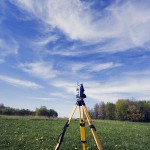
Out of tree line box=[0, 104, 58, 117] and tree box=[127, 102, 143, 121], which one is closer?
tree line box=[0, 104, 58, 117]

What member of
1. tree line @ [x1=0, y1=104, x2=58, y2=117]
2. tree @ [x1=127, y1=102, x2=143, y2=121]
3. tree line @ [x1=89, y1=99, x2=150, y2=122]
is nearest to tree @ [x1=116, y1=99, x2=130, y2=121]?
tree line @ [x1=89, y1=99, x2=150, y2=122]

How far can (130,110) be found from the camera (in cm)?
11575

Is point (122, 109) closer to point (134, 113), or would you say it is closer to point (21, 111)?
point (134, 113)

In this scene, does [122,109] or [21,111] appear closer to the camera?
[21,111]

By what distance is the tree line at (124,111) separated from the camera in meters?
112

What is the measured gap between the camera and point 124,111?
393 ft

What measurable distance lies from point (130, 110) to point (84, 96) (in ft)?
354

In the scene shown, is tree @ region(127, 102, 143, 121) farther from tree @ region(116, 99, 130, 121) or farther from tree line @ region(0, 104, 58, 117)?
tree line @ region(0, 104, 58, 117)

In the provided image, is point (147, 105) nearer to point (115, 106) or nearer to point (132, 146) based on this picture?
point (115, 106)

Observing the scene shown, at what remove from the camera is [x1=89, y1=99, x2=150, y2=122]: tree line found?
11231 centimetres

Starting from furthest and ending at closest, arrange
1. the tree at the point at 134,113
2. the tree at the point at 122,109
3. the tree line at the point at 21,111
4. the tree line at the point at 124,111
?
the tree at the point at 122,109 → the tree line at the point at 124,111 → the tree at the point at 134,113 → the tree line at the point at 21,111

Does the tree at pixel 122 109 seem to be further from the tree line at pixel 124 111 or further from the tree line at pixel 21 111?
the tree line at pixel 21 111

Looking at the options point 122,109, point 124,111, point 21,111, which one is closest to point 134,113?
point 124,111

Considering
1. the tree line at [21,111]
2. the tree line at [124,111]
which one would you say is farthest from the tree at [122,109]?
the tree line at [21,111]
